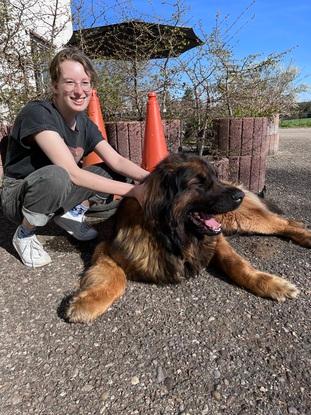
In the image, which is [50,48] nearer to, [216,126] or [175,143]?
[175,143]

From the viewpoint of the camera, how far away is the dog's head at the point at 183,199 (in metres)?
2.33

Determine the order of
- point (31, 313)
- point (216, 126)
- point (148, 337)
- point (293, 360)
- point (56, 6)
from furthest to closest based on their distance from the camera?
1. point (56, 6)
2. point (216, 126)
3. point (31, 313)
4. point (148, 337)
5. point (293, 360)

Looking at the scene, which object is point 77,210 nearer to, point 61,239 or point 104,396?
point 61,239

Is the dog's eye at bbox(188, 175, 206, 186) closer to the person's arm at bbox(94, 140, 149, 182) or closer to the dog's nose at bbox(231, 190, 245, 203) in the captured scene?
the dog's nose at bbox(231, 190, 245, 203)

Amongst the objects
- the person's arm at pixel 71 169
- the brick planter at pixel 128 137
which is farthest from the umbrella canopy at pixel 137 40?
the person's arm at pixel 71 169

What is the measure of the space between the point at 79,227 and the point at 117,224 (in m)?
0.84

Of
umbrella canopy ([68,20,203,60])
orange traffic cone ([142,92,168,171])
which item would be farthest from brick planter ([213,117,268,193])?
umbrella canopy ([68,20,203,60])

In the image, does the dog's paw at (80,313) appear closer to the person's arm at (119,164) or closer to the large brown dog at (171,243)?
the large brown dog at (171,243)

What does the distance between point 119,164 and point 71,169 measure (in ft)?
2.40

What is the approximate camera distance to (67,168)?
2.76 metres

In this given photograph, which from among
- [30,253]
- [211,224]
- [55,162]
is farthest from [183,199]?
[30,253]

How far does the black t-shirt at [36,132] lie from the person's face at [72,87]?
13 centimetres

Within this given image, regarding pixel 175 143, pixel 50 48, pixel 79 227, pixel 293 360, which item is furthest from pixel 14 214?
pixel 50 48

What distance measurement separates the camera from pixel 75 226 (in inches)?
139
